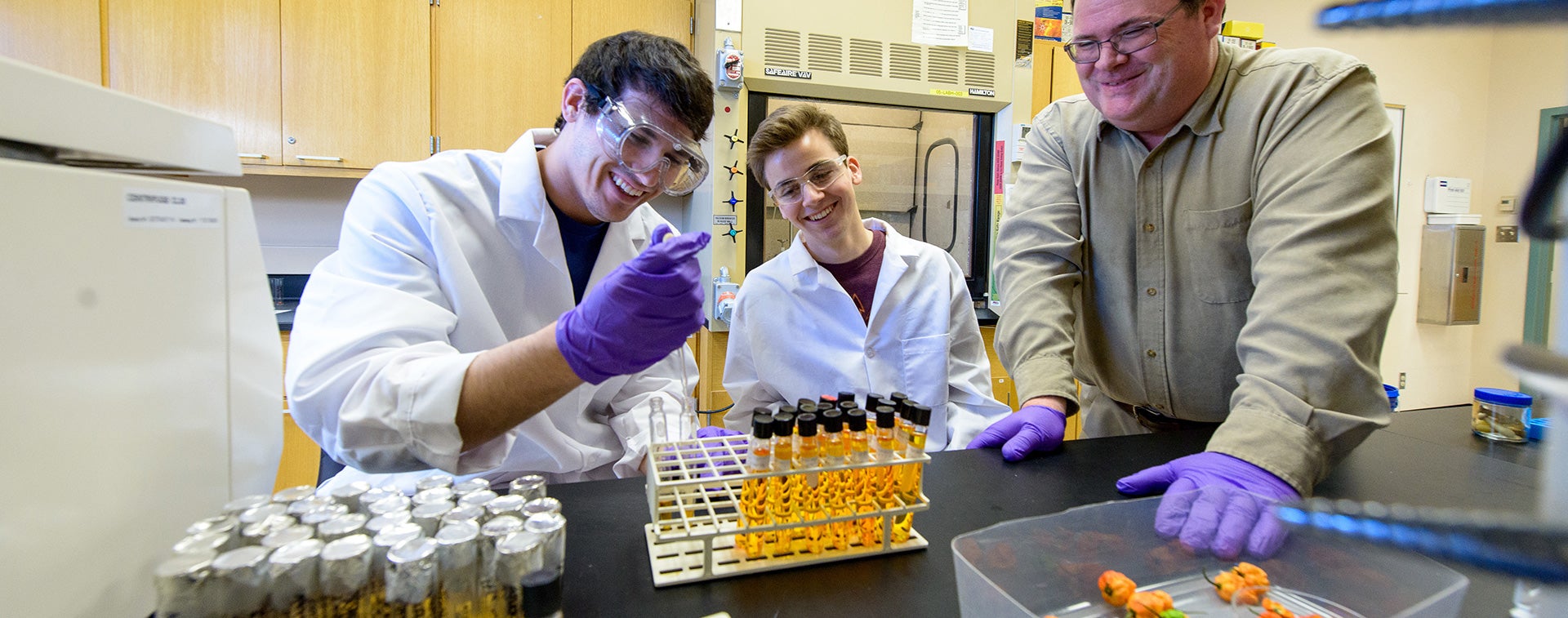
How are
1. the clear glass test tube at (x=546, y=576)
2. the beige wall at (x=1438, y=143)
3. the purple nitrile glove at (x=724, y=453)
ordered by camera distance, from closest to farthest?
1. the clear glass test tube at (x=546, y=576)
2. the purple nitrile glove at (x=724, y=453)
3. the beige wall at (x=1438, y=143)

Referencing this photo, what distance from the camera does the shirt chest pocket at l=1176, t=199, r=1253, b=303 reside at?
52.5 inches

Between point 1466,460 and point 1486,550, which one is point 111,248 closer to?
point 1486,550

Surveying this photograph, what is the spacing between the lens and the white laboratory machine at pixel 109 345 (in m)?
0.55

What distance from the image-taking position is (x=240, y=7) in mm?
2717

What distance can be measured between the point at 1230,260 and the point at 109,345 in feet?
5.18

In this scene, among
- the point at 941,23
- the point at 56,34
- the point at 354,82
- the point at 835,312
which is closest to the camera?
the point at 835,312

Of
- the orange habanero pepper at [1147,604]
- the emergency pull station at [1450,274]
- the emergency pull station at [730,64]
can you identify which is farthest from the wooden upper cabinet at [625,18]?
the emergency pull station at [1450,274]

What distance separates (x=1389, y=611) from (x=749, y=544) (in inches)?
26.8

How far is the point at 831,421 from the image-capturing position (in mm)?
861

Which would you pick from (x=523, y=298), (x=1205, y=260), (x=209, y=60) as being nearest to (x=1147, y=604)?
(x=1205, y=260)

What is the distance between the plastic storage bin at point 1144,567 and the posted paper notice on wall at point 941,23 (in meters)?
2.46

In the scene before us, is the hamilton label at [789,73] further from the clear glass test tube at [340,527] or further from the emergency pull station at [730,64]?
the clear glass test tube at [340,527]

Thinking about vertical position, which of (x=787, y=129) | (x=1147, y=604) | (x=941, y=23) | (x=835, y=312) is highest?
(x=941, y=23)

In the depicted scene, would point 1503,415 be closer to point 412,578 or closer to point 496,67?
point 412,578
